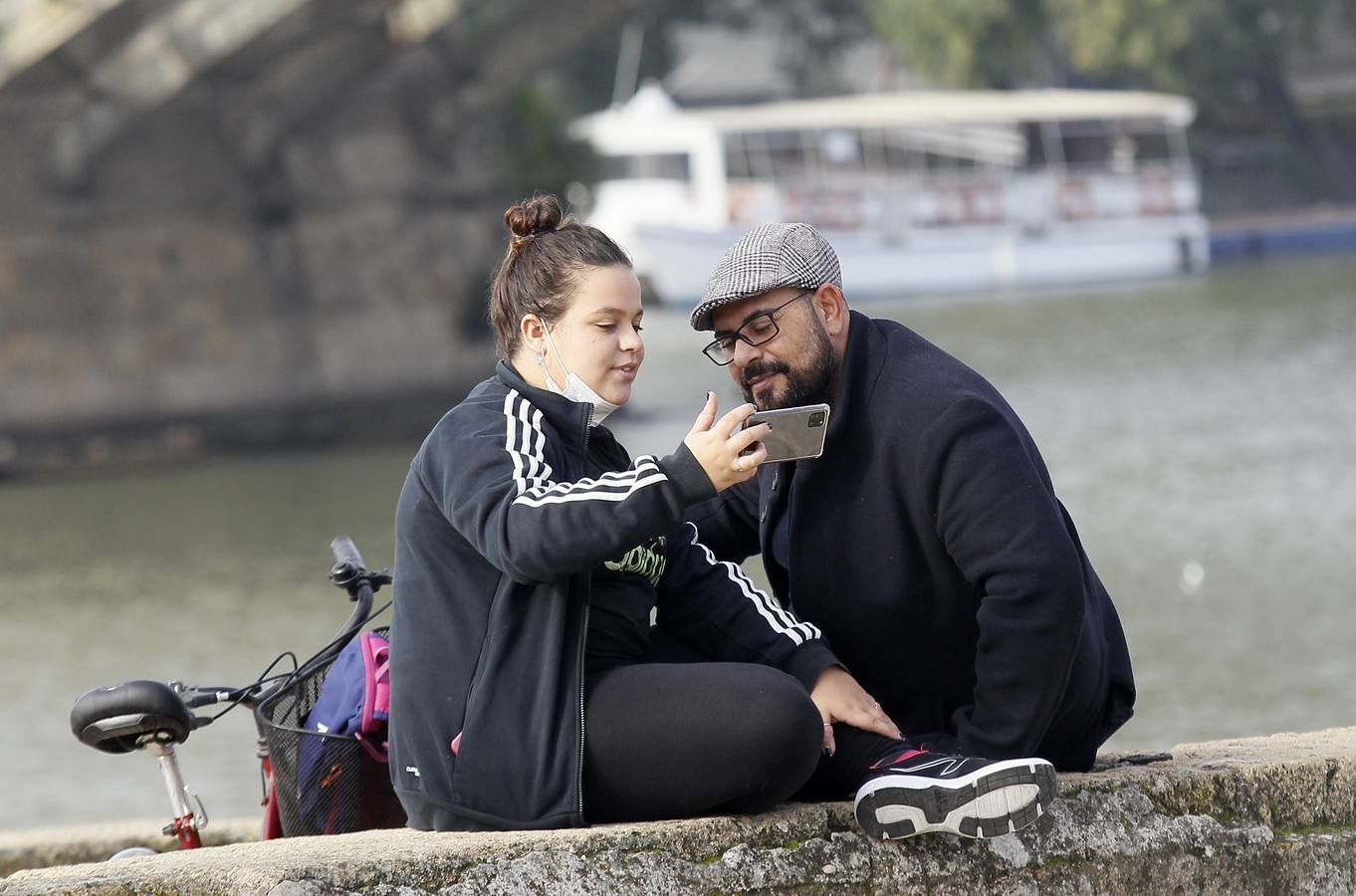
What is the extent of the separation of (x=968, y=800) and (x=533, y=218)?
1024 mm

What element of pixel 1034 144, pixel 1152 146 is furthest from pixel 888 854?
pixel 1152 146

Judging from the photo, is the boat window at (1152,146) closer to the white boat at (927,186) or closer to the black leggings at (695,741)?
the white boat at (927,186)

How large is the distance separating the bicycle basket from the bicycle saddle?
138mm

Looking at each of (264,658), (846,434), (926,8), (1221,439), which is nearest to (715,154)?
(926,8)

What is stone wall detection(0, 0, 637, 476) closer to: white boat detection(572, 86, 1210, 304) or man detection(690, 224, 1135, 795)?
man detection(690, 224, 1135, 795)

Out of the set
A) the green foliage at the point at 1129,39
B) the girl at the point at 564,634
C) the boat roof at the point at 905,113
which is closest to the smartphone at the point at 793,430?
the girl at the point at 564,634

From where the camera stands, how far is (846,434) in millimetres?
2992

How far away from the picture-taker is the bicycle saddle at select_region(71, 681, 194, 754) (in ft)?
10.3

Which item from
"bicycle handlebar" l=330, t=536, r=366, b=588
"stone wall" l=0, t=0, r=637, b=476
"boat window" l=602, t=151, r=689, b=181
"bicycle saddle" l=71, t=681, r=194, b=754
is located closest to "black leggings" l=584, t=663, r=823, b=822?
"bicycle saddle" l=71, t=681, r=194, b=754

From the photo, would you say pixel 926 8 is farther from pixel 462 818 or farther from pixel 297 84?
pixel 462 818

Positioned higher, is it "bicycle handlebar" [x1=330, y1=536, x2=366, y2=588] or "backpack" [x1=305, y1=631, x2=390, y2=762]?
"bicycle handlebar" [x1=330, y1=536, x2=366, y2=588]

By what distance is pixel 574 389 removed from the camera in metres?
2.82

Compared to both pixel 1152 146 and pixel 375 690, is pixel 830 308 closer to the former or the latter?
pixel 375 690

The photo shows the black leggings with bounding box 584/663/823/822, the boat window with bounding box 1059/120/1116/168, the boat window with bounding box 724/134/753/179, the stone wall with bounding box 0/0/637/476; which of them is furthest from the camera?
the boat window with bounding box 1059/120/1116/168
